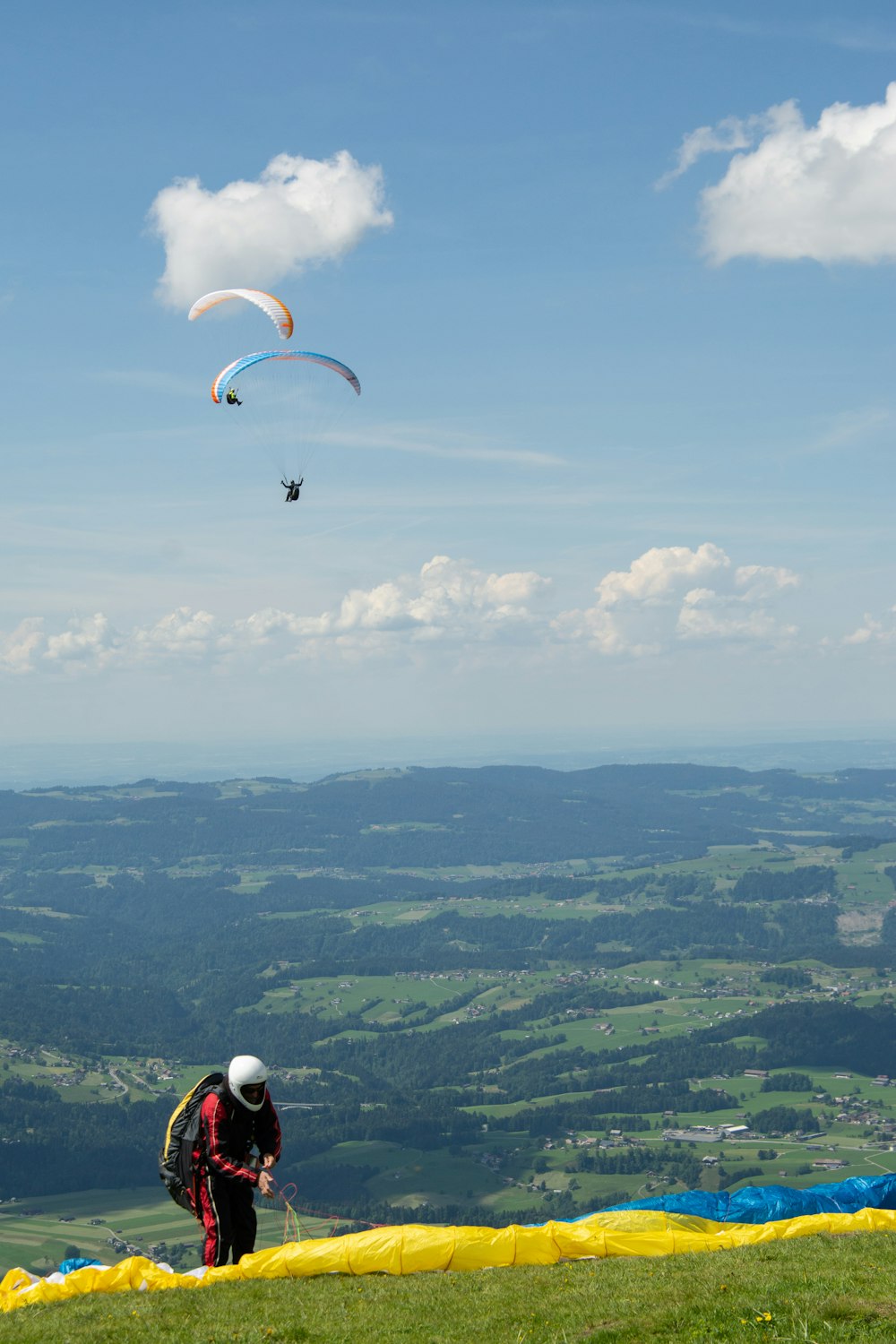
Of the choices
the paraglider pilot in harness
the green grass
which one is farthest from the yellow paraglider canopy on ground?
the paraglider pilot in harness

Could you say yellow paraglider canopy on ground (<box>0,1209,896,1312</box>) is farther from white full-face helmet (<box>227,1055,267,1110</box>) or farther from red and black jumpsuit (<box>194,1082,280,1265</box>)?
white full-face helmet (<box>227,1055,267,1110</box>)

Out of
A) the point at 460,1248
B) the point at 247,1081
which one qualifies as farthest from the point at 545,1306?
the point at 247,1081

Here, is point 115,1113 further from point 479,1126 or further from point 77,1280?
point 77,1280

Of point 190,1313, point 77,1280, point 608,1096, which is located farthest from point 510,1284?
point 608,1096

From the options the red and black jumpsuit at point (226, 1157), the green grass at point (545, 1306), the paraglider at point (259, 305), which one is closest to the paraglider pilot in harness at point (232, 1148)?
the red and black jumpsuit at point (226, 1157)

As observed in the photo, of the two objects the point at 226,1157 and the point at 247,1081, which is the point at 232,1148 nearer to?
the point at 226,1157

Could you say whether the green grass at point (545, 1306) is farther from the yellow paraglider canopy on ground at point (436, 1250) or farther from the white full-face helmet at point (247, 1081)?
the white full-face helmet at point (247, 1081)
